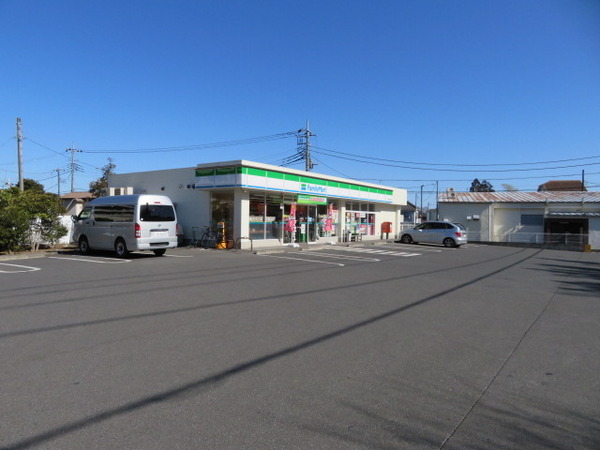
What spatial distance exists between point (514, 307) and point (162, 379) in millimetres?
6665

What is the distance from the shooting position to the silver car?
89.0ft

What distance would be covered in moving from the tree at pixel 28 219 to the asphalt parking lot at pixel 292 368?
901 cm

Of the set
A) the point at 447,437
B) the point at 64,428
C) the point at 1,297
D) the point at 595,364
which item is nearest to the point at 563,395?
the point at 595,364

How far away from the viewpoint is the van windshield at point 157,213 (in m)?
15.5

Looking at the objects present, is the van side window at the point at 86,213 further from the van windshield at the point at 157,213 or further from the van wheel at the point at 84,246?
the van windshield at the point at 157,213

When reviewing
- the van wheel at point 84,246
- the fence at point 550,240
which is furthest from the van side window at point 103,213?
the fence at point 550,240

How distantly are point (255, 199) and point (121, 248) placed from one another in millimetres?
6736

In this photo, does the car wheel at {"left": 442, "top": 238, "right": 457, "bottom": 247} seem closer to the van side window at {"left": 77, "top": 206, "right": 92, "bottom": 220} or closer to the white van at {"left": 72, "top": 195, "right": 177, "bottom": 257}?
the white van at {"left": 72, "top": 195, "right": 177, "bottom": 257}

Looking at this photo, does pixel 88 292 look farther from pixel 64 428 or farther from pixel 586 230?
pixel 586 230

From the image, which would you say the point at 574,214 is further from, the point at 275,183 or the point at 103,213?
the point at 103,213

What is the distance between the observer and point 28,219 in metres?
17.1

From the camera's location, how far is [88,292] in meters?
8.65

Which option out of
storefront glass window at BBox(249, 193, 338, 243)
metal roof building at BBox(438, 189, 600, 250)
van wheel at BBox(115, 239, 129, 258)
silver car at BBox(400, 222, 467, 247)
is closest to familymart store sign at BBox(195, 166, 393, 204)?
storefront glass window at BBox(249, 193, 338, 243)

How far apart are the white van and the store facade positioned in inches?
152
